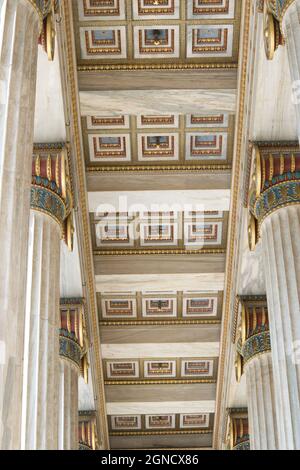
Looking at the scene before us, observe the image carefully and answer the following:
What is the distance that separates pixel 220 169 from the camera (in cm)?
1234

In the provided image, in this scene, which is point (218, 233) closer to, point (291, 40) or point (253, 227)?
point (253, 227)

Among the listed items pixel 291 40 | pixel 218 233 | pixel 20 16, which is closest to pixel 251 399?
pixel 218 233

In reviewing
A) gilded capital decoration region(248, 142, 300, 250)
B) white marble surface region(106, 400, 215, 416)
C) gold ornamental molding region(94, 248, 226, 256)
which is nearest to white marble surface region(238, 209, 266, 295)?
gold ornamental molding region(94, 248, 226, 256)

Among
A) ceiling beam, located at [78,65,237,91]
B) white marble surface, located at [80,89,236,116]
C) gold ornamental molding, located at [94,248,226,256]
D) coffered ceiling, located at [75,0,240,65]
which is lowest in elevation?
gold ornamental molding, located at [94,248,226,256]

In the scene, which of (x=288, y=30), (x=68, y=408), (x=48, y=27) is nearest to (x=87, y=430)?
(x=68, y=408)

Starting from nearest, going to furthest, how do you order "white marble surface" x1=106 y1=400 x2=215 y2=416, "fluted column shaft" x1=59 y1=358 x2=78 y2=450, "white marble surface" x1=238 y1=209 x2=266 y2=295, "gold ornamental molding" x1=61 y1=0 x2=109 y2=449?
1. "gold ornamental molding" x1=61 y1=0 x2=109 y2=449
2. "fluted column shaft" x1=59 y1=358 x2=78 y2=450
3. "white marble surface" x1=238 y1=209 x2=266 y2=295
4. "white marble surface" x1=106 y1=400 x2=215 y2=416

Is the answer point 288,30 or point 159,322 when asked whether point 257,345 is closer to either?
A: point 159,322

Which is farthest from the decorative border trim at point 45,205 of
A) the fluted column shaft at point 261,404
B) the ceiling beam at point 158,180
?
the fluted column shaft at point 261,404

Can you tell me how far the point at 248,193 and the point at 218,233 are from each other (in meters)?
2.70

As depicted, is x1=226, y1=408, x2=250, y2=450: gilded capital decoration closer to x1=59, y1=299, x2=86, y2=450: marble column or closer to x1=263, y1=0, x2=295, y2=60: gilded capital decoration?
x1=59, y1=299, x2=86, y2=450: marble column

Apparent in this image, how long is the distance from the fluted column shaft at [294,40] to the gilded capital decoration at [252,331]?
583 centimetres

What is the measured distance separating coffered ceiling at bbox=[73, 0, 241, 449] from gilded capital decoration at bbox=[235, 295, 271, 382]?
1122mm

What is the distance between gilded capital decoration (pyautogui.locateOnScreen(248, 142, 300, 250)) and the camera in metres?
9.97

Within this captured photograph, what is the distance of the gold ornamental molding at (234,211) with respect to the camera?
33.4 feet
